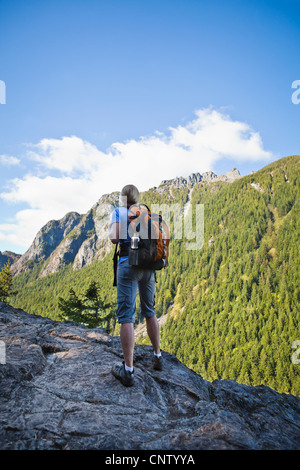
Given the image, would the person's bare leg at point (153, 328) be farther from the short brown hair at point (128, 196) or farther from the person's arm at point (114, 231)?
the short brown hair at point (128, 196)

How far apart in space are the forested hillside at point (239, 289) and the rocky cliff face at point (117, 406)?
5085cm

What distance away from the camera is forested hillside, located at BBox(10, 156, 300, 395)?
78.2 meters

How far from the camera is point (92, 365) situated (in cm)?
409

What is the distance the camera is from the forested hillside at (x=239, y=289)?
3081 inches

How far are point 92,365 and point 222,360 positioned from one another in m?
91.1

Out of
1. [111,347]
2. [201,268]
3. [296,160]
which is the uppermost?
[296,160]

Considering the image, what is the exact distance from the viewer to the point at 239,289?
10762 cm

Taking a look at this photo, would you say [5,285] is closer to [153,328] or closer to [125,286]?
[153,328]

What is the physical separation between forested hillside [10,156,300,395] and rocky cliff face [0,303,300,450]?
167 ft

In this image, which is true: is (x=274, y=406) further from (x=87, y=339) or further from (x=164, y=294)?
(x=164, y=294)

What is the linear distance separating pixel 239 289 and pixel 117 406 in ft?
378

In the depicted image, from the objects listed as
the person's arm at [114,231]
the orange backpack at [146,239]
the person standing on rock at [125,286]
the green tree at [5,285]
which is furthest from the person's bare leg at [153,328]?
the green tree at [5,285]

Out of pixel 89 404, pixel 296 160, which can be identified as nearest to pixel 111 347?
pixel 89 404

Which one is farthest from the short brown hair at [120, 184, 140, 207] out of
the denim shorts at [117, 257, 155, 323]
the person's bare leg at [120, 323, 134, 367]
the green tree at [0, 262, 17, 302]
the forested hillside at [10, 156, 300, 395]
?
the forested hillside at [10, 156, 300, 395]
